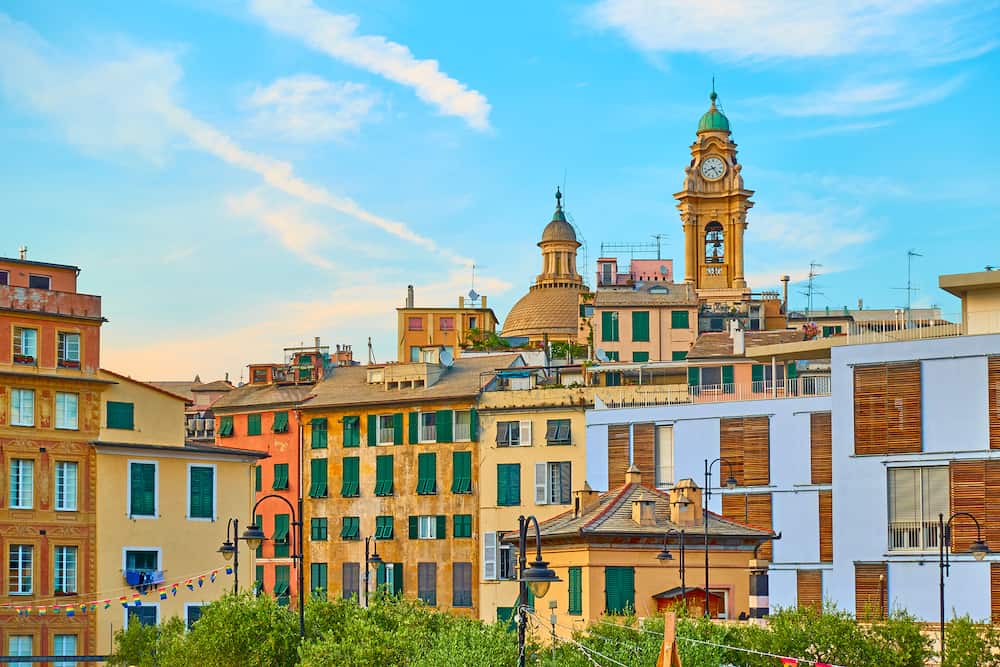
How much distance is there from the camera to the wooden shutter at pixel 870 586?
71.4 metres

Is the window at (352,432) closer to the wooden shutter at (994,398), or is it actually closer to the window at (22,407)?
the window at (22,407)

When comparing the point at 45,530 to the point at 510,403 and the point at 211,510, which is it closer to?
the point at 211,510

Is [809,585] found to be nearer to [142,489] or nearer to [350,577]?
[350,577]

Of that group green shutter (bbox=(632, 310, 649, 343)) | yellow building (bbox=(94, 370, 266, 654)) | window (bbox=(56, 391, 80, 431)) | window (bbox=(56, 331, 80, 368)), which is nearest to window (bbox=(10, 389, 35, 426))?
window (bbox=(56, 391, 80, 431))

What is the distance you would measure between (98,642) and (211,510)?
779 cm

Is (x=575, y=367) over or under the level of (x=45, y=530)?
over

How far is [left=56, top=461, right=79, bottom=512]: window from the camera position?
2879 inches

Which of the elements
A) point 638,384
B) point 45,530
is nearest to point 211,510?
point 45,530

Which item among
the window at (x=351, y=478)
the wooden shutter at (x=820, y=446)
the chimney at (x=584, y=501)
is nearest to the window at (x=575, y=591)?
the chimney at (x=584, y=501)

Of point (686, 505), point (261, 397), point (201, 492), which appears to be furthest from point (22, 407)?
point (261, 397)

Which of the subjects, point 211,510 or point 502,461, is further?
point 502,461

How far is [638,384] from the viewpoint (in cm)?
9150

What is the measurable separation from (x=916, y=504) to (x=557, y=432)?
21.5m

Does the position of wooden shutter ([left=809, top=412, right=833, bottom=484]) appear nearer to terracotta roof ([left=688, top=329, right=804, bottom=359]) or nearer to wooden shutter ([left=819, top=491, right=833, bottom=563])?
wooden shutter ([left=819, top=491, right=833, bottom=563])
